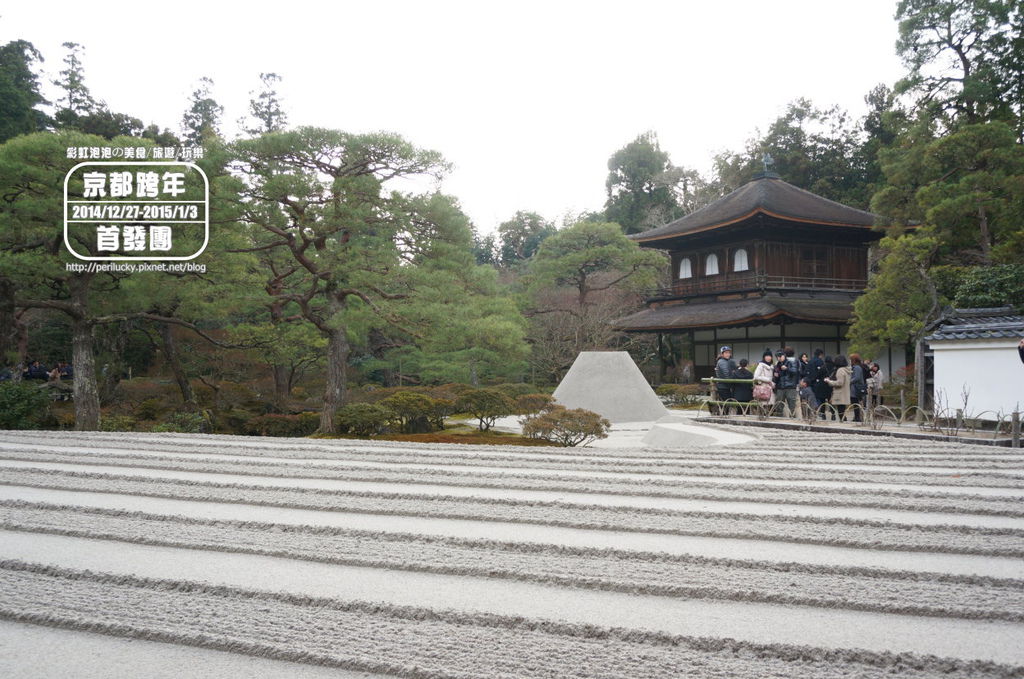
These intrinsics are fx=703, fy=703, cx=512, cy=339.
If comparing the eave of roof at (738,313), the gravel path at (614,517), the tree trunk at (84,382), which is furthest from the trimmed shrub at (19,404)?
the eave of roof at (738,313)

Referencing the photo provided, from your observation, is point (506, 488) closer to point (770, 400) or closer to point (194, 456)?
point (194, 456)

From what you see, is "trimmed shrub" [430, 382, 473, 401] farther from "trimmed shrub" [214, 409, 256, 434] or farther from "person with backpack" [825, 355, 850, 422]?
"person with backpack" [825, 355, 850, 422]

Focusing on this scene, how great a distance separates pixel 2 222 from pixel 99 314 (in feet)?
8.88

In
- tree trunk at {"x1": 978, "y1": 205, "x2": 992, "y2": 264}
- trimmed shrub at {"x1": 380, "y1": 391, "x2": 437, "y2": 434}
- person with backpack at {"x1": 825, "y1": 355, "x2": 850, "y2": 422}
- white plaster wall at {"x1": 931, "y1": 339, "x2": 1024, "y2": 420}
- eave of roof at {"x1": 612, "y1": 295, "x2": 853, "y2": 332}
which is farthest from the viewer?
eave of roof at {"x1": 612, "y1": 295, "x2": 853, "y2": 332}

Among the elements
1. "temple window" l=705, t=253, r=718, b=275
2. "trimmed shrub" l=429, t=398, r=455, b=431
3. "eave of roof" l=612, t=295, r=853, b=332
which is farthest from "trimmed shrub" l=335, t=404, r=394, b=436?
"temple window" l=705, t=253, r=718, b=275

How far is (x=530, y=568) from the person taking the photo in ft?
9.45

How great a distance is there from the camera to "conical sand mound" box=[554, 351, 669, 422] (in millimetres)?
13227

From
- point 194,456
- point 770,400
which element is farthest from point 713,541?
point 770,400

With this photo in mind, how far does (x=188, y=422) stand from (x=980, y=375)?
13.3 m

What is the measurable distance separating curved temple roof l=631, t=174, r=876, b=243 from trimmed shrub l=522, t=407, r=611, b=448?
1382 cm

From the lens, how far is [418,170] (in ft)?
38.6

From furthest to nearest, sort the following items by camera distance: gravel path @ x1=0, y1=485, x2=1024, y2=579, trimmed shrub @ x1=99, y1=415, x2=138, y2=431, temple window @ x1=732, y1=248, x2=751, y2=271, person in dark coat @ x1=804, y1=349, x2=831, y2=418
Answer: temple window @ x1=732, y1=248, x2=751, y2=271 → trimmed shrub @ x1=99, y1=415, x2=138, y2=431 → person in dark coat @ x1=804, y1=349, x2=831, y2=418 → gravel path @ x1=0, y1=485, x2=1024, y2=579

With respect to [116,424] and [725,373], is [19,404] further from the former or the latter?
[725,373]

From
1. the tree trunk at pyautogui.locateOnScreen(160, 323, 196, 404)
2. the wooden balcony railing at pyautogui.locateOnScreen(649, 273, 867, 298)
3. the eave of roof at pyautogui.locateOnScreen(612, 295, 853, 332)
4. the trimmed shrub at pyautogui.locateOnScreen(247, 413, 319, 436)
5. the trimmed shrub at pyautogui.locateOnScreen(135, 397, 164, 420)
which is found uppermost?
the wooden balcony railing at pyautogui.locateOnScreen(649, 273, 867, 298)
